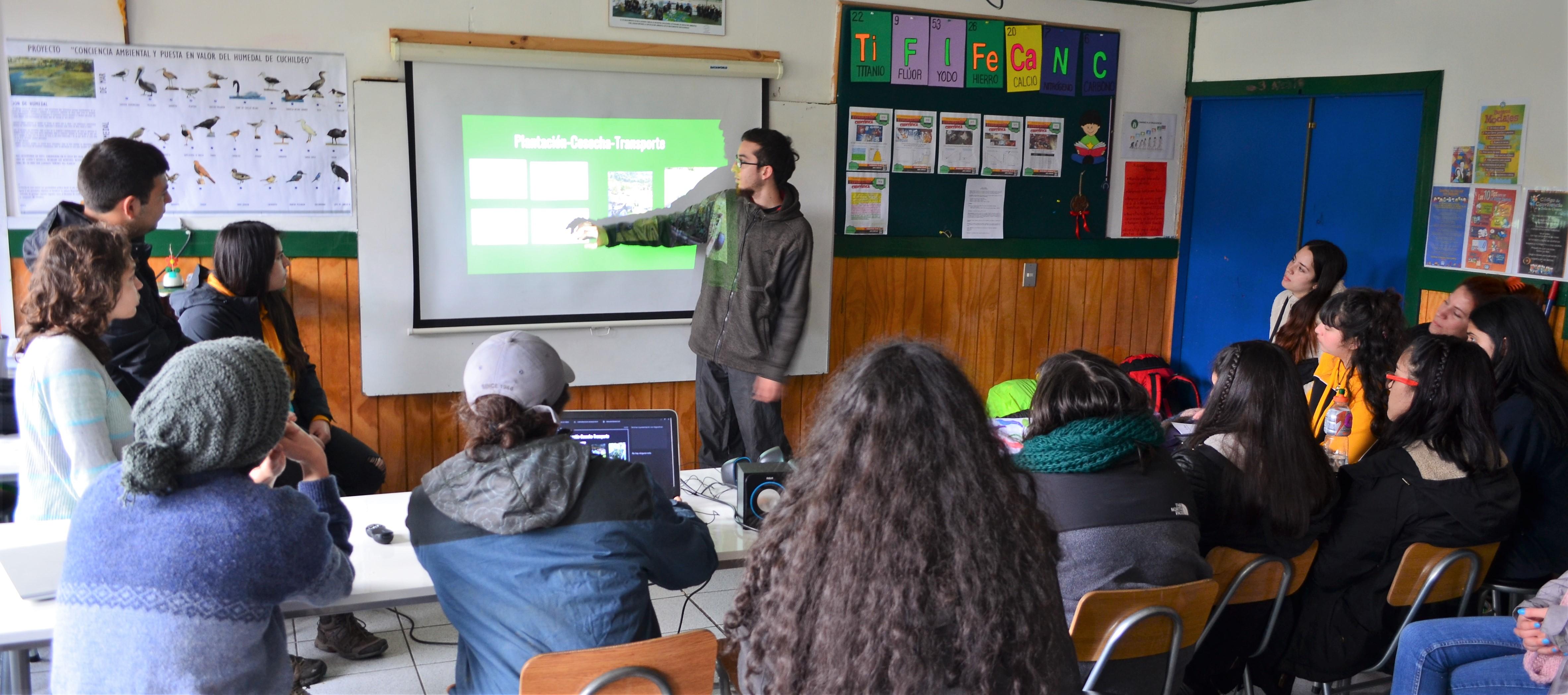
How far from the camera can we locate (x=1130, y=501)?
208cm

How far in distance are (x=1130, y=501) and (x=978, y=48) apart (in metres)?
3.31

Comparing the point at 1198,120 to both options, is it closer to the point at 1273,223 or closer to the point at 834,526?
the point at 1273,223

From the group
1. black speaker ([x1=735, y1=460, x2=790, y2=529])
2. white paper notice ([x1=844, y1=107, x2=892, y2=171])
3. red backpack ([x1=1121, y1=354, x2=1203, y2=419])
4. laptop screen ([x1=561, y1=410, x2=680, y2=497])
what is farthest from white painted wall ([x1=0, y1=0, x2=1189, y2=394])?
black speaker ([x1=735, y1=460, x2=790, y2=529])

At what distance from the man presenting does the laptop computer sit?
2.21 meters

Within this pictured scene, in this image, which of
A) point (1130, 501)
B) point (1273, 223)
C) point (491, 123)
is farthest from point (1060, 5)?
point (1130, 501)

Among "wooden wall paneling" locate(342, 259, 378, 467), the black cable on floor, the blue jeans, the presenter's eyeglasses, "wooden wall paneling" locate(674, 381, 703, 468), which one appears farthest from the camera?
"wooden wall paneling" locate(674, 381, 703, 468)

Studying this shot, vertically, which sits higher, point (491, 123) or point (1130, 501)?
point (491, 123)

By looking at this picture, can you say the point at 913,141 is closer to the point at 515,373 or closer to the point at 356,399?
the point at 356,399

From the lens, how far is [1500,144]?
4.19 metres

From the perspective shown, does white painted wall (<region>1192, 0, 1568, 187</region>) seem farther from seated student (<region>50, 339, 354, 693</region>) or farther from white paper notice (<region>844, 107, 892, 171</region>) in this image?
seated student (<region>50, 339, 354, 693</region>)

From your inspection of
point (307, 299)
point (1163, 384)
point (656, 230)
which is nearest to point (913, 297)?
point (656, 230)

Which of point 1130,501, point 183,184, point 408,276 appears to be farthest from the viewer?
point 408,276

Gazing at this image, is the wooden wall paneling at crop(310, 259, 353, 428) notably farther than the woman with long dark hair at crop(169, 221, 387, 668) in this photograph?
Yes

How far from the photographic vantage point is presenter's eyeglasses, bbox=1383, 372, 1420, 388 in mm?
2658
